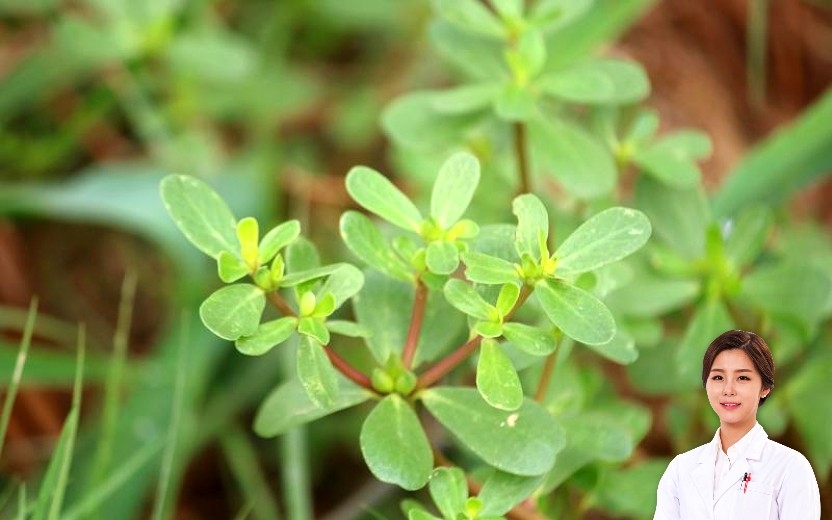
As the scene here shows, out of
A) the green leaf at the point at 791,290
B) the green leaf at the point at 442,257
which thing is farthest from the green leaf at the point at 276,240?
the green leaf at the point at 791,290

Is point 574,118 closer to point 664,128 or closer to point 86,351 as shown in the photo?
point 664,128

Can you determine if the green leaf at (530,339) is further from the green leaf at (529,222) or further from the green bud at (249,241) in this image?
the green bud at (249,241)

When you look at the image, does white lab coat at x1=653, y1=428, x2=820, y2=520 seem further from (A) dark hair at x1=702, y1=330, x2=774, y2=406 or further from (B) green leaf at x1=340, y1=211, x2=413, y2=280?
(B) green leaf at x1=340, y1=211, x2=413, y2=280

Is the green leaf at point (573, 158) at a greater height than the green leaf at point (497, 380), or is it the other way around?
the green leaf at point (573, 158)

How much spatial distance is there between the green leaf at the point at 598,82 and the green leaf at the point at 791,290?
0.25m

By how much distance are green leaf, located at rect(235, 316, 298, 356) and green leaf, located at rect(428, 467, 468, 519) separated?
0.18 metres

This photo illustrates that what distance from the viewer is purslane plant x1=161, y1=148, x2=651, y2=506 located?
0.90 metres

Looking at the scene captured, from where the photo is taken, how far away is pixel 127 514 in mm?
1460

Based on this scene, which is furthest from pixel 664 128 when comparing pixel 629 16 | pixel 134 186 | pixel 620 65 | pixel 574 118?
pixel 134 186

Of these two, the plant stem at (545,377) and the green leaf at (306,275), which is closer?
the green leaf at (306,275)

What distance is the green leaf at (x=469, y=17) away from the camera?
4.14ft

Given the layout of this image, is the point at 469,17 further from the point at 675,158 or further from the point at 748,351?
the point at 748,351

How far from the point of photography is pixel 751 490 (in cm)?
83

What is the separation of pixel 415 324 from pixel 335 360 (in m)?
0.09
